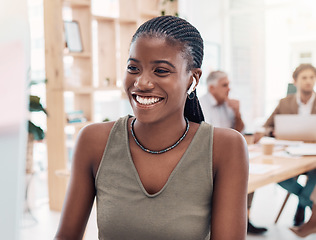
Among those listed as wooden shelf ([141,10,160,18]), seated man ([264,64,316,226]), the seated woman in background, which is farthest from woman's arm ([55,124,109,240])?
wooden shelf ([141,10,160,18])

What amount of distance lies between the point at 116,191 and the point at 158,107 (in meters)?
0.26

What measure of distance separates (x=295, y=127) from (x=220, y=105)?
0.64m

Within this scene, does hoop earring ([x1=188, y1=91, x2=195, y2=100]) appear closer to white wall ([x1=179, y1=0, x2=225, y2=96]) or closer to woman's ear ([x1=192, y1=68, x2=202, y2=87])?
woman's ear ([x1=192, y1=68, x2=202, y2=87])

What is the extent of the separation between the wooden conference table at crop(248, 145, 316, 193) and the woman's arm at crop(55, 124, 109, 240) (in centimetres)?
97

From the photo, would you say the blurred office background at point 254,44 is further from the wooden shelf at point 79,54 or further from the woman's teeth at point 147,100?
the woman's teeth at point 147,100

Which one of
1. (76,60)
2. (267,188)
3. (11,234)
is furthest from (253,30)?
(11,234)

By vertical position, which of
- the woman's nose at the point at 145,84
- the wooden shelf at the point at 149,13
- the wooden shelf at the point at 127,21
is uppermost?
the wooden shelf at the point at 149,13

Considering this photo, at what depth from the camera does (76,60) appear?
4188 mm

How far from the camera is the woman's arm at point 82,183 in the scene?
3.53ft

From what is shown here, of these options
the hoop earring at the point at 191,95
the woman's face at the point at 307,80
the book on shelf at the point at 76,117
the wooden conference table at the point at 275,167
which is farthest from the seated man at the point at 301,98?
the hoop earring at the point at 191,95

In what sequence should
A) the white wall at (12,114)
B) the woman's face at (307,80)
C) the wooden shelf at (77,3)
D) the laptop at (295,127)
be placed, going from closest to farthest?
the white wall at (12,114), the laptop at (295,127), the woman's face at (307,80), the wooden shelf at (77,3)

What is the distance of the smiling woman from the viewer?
1005 mm

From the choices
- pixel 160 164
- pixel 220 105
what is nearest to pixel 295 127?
pixel 220 105

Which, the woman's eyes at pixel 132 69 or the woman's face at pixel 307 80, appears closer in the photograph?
the woman's eyes at pixel 132 69
